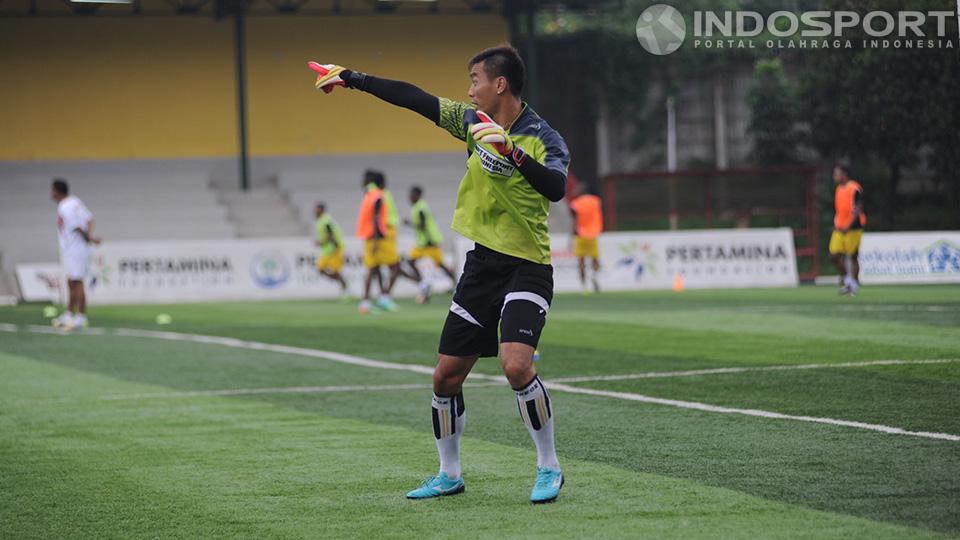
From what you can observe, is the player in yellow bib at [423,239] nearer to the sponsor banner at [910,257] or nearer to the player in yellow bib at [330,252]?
the player in yellow bib at [330,252]

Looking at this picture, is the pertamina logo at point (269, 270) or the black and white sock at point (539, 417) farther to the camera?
the pertamina logo at point (269, 270)

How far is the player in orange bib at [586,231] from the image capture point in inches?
1188

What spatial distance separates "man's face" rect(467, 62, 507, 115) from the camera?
22.7 ft

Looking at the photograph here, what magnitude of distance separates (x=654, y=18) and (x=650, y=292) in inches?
579

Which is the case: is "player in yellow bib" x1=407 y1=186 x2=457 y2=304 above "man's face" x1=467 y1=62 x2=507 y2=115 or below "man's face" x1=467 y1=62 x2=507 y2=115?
below

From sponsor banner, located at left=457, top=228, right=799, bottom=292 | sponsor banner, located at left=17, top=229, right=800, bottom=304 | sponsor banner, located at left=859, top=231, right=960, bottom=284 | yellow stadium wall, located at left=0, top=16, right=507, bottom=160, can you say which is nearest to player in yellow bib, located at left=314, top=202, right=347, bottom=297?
sponsor banner, located at left=17, top=229, right=800, bottom=304

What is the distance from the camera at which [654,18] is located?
4225 centimetres

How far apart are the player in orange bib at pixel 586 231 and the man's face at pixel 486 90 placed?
23.2 m

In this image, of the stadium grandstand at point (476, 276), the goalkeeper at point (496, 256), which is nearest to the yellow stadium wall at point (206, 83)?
the stadium grandstand at point (476, 276)

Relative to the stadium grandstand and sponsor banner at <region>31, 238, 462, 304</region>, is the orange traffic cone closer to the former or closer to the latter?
the stadium grandstand

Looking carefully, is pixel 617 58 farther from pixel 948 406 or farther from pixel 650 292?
pixel 948 406

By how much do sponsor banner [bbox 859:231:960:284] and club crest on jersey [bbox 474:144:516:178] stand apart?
2611cm

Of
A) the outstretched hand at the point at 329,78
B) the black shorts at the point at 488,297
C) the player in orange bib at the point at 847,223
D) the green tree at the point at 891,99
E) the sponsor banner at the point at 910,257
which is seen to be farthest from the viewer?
the sponsor banner at the point at 910,257

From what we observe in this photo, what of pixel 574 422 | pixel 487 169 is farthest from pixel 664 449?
pixel 487 169
